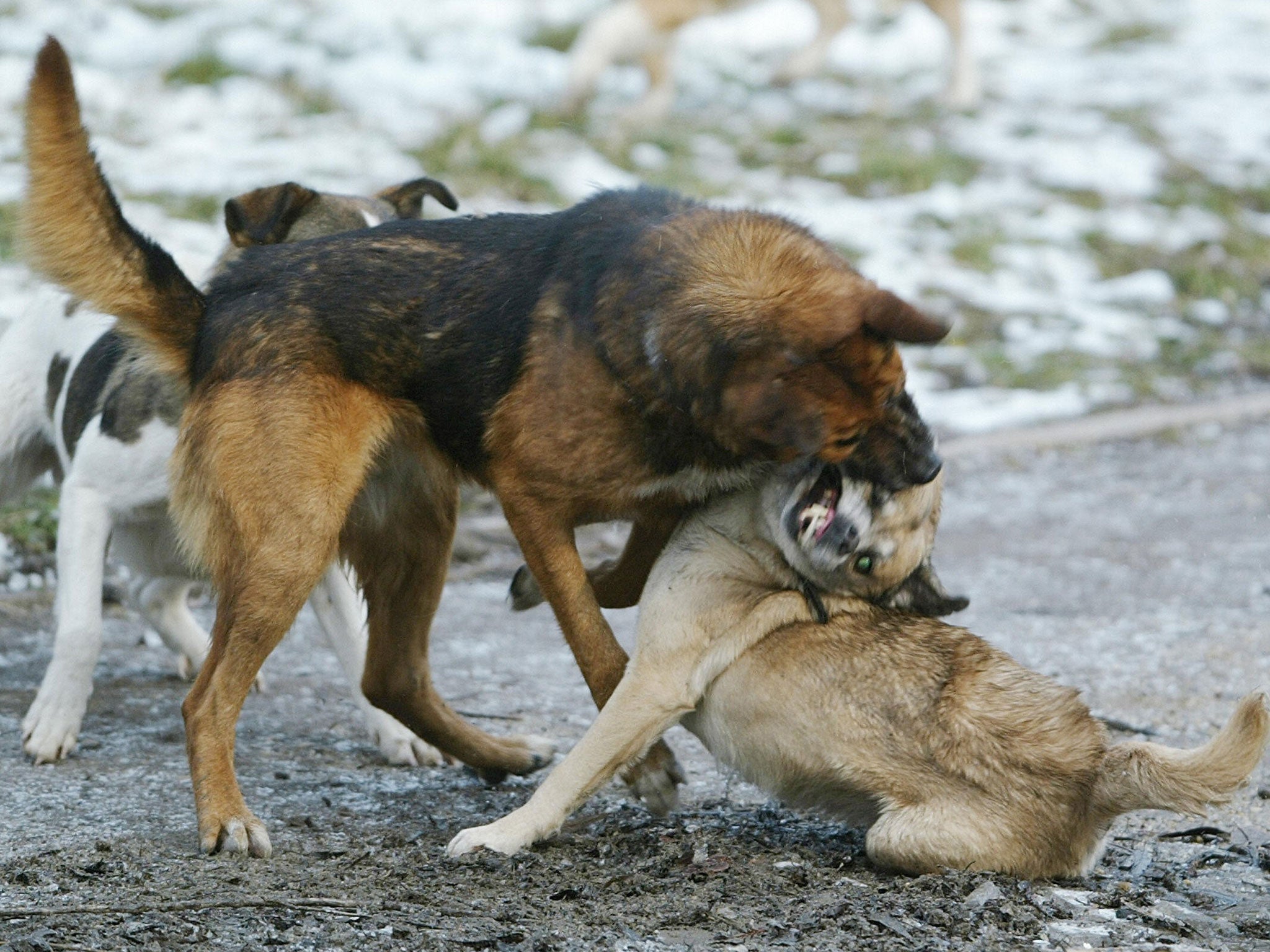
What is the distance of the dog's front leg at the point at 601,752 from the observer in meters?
3.92

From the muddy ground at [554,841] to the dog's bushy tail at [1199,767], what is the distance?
25 centimetres

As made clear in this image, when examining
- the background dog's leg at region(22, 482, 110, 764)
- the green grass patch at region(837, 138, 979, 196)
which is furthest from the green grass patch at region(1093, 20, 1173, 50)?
the background dog's leg at region(22, 482, 110, 764)

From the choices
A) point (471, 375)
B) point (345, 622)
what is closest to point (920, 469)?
point (471, 375)

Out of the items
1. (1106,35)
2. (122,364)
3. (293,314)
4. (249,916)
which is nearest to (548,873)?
(249,916)

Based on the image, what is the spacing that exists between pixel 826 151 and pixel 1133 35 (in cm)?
695

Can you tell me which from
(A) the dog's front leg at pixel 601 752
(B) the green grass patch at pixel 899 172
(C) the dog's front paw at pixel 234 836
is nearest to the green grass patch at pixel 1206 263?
(B) the green grass patch at pixel 899 172

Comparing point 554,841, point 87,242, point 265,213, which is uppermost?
point 87,242

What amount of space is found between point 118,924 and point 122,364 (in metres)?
2.34

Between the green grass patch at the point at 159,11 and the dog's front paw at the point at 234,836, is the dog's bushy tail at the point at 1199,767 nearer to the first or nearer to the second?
the dog's front paw at the point at 234,836

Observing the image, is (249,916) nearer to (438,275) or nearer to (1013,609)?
(438,275)

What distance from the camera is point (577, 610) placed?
4.12 meters

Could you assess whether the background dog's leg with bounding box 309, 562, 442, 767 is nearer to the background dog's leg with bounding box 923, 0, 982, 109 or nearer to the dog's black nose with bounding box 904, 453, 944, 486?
the dog's black nose with bounding box 904, 453, 944, 486

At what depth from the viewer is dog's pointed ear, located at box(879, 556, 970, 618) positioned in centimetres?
429

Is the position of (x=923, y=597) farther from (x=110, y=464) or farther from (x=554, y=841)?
(x=110, y=464)
